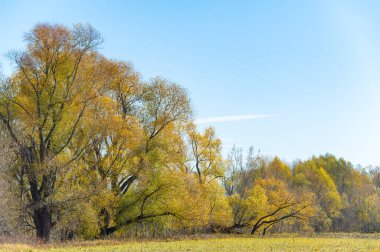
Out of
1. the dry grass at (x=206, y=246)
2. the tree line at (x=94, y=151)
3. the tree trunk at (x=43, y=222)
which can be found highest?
the tree line at (x=94, y=151)

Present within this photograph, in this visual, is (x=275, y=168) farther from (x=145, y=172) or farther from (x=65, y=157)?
(x=65, y=157)

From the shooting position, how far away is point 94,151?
3834 cm

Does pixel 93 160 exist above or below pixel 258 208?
above

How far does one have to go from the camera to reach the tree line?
32.8 m

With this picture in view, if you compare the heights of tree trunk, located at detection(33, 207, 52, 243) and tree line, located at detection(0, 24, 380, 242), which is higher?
tree line, located at detection(0, 24, 380, 242)

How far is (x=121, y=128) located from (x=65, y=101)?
5977 mm

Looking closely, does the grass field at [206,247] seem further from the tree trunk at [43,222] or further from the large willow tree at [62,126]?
the large willow tree at [62,126]

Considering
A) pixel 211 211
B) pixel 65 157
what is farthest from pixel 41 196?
pixel 211 211

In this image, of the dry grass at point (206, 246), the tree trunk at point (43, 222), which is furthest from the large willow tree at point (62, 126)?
the dry grass at point (206, 246)

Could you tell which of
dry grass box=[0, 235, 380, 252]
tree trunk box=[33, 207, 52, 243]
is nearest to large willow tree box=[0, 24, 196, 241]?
tree trunk box=[33, 207, 52, 243]

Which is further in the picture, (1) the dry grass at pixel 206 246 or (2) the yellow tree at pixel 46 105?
(2) the yellow tree at pixel 46 105

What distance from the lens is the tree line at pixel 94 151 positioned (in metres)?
32.8

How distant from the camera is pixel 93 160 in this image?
3772cm

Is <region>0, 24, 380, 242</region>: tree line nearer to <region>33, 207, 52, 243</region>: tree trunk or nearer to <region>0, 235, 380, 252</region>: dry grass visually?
<region>33, 207, 52, 243</region>: tree trunk
